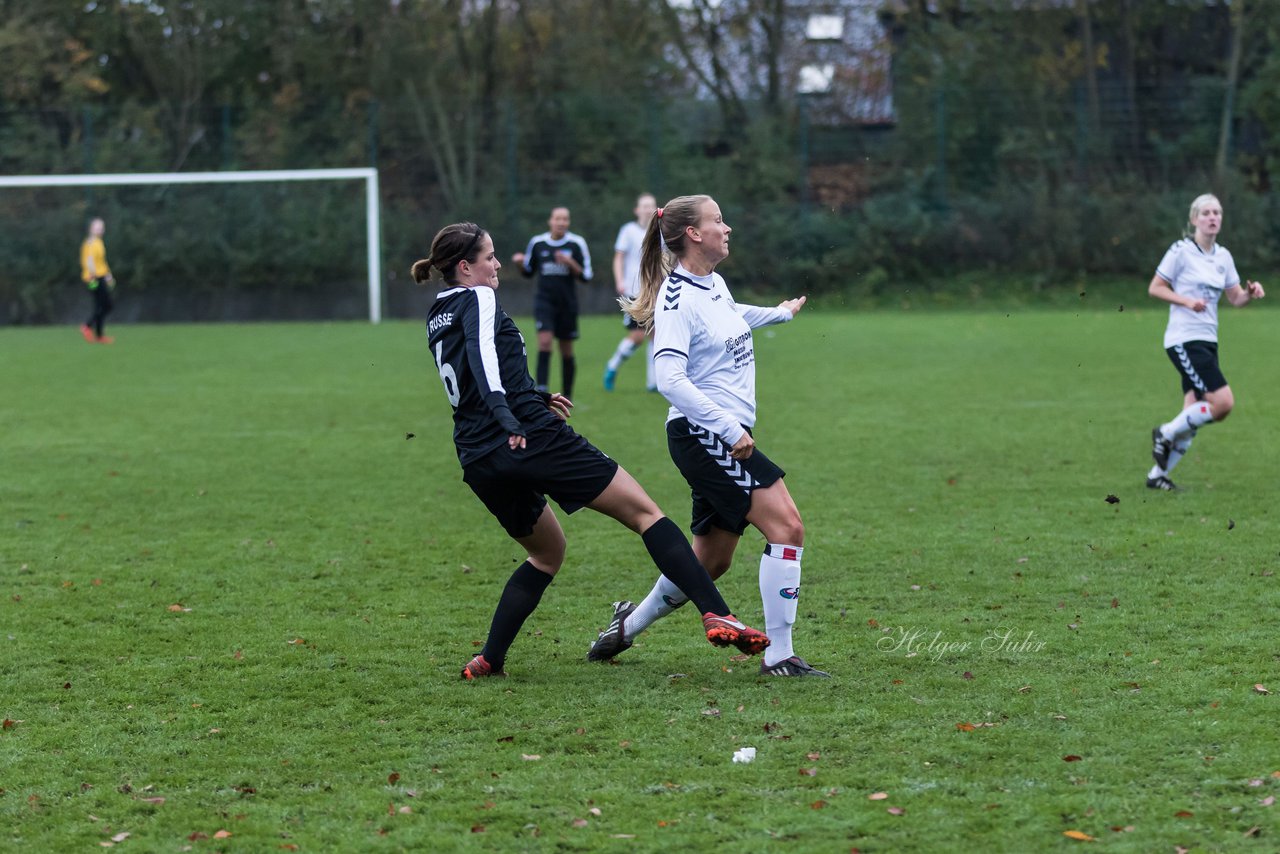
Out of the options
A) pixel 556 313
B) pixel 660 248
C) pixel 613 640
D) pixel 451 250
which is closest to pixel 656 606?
pixel 613 640

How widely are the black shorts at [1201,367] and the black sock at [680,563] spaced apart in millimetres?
5288

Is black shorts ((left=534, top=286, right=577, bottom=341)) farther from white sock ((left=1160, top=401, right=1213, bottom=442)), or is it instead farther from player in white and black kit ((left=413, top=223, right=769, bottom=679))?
player in white and black kit ((left=413, top=223, right=769, bottom=679))

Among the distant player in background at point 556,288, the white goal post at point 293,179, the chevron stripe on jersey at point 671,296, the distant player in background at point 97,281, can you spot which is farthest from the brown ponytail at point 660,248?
the white goal post at point 293,179

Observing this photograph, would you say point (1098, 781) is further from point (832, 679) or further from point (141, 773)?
point (141, 773)

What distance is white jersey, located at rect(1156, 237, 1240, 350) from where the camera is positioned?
374 inches

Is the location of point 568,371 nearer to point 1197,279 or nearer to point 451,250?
point 1197,279

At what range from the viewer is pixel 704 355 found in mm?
5535

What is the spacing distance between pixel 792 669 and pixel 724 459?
2.83 ft

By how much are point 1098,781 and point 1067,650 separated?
1.54 m

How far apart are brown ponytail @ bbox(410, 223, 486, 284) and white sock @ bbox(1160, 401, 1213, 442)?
565 cm

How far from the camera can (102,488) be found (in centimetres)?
1053

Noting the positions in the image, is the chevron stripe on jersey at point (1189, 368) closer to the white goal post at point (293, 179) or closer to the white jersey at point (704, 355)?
the white jersey at point (704, 355)

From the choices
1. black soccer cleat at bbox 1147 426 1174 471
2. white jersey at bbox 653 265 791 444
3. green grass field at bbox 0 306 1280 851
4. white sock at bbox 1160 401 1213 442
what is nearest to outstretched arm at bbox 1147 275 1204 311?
white sock at bbox 1160 401 1213 442

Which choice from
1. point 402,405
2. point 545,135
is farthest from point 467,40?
point 402,405
